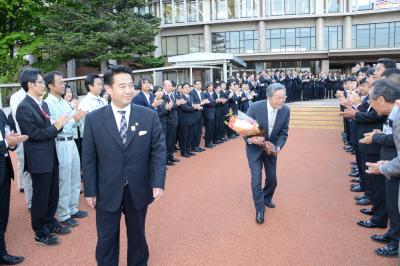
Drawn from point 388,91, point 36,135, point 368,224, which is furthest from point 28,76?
point 368,224

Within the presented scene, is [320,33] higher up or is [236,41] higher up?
[320,33]

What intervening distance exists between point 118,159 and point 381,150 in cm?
286

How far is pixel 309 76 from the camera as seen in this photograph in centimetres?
2008

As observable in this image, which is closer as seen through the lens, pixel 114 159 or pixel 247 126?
pixel 114 159

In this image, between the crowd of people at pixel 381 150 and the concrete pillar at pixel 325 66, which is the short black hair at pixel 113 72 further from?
the concrete pillar at pixel 325 66

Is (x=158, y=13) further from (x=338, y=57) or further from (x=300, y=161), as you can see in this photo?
(x=300, y=161)

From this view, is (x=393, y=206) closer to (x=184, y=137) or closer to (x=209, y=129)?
(x=184, y=137)

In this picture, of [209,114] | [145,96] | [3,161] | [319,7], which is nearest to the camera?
[3,161]

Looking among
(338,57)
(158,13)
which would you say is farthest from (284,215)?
(158,13)

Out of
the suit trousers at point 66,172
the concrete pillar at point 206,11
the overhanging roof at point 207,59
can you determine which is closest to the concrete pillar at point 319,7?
the concrete pillar at point 206,11

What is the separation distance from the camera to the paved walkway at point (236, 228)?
378 centimetres

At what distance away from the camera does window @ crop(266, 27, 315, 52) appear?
29828 millimetres

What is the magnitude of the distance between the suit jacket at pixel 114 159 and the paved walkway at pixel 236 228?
1116 millimetres

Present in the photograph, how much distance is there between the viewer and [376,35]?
94.0 feet
